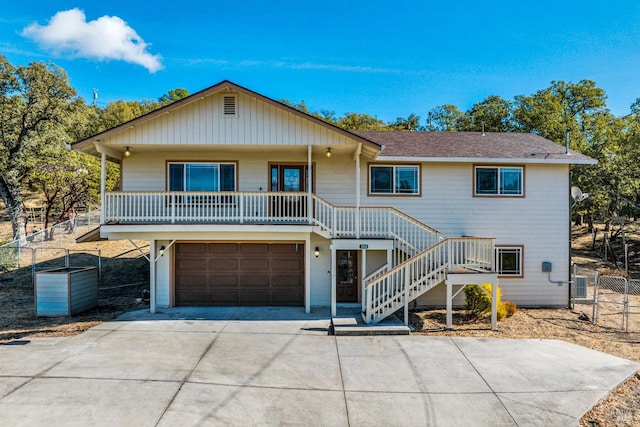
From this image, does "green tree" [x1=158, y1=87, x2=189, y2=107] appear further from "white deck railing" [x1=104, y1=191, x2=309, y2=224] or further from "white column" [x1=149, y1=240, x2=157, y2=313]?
"white column" [x1=149, y1=240, x2=157, y2=313]

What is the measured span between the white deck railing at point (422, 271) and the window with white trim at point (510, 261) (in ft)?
8.27

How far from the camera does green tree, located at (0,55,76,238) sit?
2062cm

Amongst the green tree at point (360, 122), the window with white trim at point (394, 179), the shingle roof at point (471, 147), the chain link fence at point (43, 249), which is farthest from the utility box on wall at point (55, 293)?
the green tree at point (360, 122)

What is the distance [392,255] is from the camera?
1138cm

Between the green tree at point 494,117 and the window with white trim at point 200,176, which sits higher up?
the green tree at point 494,117

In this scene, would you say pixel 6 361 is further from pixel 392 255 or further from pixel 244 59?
pixel 244 59

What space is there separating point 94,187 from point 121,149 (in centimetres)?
2013

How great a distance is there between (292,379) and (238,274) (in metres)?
6.17

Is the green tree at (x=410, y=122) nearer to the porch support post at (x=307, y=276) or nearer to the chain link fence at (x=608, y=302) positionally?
the chain link fence at (x=608, y=302)

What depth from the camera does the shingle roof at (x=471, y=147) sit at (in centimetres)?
1236

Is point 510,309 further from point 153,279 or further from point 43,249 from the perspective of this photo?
point 43,249

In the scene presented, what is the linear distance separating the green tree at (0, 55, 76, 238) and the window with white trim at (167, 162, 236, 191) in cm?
1449

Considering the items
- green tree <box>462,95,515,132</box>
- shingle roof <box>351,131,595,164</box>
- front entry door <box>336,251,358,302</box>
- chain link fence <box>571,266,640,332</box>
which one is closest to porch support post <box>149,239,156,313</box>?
front entry door <box>336,251,358,302</box>

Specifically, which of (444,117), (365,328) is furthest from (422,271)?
(444,117)
